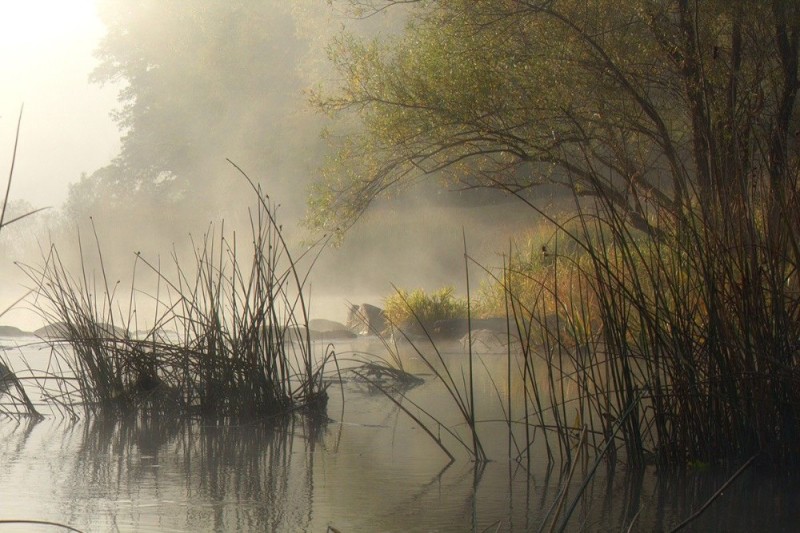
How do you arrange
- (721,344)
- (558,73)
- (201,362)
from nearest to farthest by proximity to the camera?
1. (721,344)
2. (201,362)
3. (558,73)

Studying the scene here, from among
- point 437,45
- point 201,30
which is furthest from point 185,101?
point 437,45

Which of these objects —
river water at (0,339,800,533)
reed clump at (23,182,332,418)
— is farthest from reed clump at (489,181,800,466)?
reed clump at (23,182,332,418)

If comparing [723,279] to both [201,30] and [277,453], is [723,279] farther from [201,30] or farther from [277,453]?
[201,30]

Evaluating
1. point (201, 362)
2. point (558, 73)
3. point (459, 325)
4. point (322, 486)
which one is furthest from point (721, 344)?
point (459, 325)

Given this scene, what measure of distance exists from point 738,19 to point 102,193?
3193cm

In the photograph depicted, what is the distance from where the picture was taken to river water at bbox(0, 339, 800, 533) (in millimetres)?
2660

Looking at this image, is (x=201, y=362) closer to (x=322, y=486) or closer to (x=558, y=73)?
(x=322, y=486)

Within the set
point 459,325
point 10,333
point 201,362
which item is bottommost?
point 201,362

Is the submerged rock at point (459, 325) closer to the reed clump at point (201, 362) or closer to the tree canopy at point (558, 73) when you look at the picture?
the tree canopy at point (558, 73)

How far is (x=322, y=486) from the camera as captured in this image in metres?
3.13

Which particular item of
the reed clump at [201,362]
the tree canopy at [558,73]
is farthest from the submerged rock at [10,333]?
the reed clump at [201,362]

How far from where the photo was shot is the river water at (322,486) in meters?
2.66

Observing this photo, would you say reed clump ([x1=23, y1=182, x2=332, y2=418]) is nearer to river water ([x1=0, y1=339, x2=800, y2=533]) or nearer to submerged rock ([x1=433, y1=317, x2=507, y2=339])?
river water ([x1=0, y1=339, x2=800, y2=533])

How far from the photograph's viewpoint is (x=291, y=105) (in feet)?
91.7
